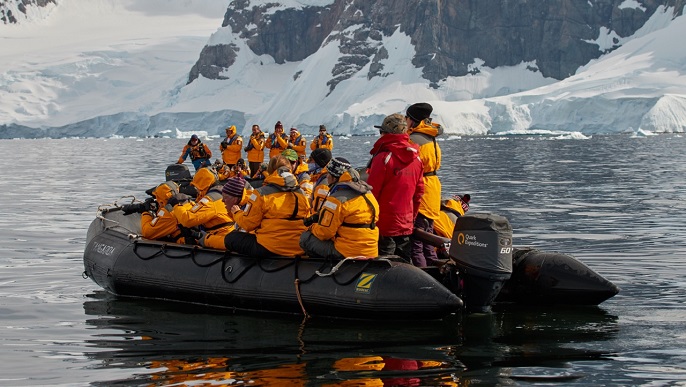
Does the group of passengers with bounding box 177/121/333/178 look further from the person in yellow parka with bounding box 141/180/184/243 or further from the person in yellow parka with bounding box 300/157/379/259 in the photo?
the person in yellow parka with bounding box 300/157/379/259

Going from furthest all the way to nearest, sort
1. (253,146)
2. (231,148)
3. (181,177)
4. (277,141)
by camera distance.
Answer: (253,146)
(277,141)
(231,148)
(181,177)

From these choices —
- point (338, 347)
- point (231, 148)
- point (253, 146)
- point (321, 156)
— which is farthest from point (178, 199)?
point (253, 146)

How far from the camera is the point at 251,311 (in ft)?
37.8

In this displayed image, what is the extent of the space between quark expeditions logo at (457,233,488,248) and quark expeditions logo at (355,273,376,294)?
1.05 meters

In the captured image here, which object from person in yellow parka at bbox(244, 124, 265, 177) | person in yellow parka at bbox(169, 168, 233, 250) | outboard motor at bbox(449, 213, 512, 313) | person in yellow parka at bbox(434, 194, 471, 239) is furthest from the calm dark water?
person in yellow parka at bbox(244, 124, 265, 177)

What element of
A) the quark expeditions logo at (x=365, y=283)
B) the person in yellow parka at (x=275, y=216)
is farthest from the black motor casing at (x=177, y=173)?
the quark expeditions logo at (x=365, y=283)

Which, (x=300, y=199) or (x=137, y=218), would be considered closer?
(x=300, y=199)

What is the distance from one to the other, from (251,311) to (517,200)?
14.4 meters

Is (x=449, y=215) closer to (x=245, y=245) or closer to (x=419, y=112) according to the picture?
(x=419, y=112)

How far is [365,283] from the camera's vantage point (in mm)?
10516

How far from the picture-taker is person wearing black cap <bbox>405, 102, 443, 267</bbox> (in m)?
11.1

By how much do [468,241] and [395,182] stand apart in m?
1.02

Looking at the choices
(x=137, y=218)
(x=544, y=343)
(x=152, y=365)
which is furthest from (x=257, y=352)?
(x=137, y=218)

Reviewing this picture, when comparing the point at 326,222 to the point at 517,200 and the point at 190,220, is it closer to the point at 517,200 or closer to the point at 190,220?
the point at 190,220
